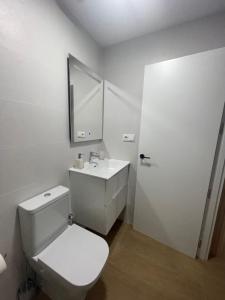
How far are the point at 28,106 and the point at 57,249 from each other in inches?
42.3

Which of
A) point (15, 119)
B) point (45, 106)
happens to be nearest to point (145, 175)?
point (45, 106)

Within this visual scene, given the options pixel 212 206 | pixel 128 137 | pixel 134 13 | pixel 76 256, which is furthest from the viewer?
pixel 128 137

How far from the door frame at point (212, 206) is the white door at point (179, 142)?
64 millimetres

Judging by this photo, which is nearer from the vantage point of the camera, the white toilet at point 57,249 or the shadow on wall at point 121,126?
the white toilet at point 57,249

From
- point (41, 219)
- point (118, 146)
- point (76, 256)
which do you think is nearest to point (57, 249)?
point (76, 256)

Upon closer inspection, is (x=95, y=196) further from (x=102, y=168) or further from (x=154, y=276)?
(x=154, y=276)

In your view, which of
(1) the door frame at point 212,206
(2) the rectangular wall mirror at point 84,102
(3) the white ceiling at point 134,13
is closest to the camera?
(3) the white ceiling at point 134,13

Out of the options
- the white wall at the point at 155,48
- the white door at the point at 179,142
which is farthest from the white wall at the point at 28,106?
the white door at the point at 179,142

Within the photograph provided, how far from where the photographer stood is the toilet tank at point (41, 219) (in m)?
0.93

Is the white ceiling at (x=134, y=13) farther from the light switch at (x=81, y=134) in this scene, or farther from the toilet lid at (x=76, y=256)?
the toilet lid at (x=76, y=256)

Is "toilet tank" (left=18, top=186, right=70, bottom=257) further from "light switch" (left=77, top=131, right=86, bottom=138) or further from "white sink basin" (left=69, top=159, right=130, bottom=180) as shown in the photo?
"light switch" (left=77, top=131, right=86, bottom=138)

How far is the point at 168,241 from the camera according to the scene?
1582 millimetres

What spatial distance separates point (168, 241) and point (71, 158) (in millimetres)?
1483

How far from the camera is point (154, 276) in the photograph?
1271 mm
